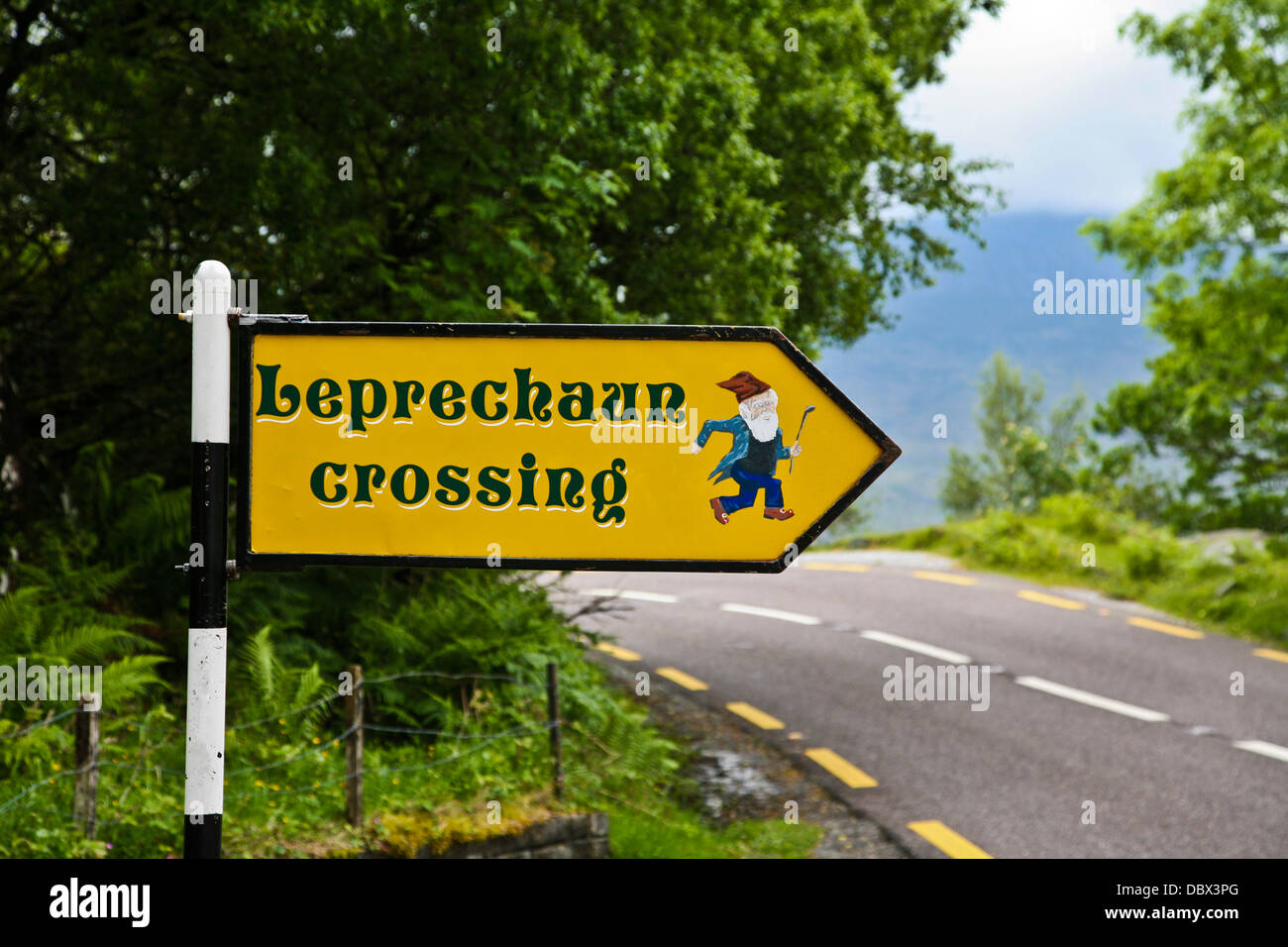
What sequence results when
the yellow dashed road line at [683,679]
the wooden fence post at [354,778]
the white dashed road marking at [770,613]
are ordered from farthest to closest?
1. the white dashed road marking at [770,613]
2. the yellow dashed road line at [683,679]
3. the wooden fence post at [354,778]

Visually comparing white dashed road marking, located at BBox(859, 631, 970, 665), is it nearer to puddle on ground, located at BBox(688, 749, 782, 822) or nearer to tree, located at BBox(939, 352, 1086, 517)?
puddle on ground, located at BBox(688, 749, 782, 822)

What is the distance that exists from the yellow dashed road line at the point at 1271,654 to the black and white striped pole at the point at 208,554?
13720 mm

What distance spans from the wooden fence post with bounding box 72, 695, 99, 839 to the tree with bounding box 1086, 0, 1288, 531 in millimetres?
15521

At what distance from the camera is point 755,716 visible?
10.5m

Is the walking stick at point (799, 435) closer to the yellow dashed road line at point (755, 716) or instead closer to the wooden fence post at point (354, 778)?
the wooden fence post at point (354, 778)

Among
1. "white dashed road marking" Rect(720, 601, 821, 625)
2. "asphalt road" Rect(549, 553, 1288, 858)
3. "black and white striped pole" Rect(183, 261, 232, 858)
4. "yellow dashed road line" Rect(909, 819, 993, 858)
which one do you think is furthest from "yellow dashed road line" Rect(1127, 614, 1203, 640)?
"black and white striped pole" Rect(183, 261, 232, 858)

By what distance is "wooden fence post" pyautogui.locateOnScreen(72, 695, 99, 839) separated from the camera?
16.4ft

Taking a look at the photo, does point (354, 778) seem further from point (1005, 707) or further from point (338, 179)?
point (1005, 707)

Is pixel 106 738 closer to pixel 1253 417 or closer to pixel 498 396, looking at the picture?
pixel 498 396

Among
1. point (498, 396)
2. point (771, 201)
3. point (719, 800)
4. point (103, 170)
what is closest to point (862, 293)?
point (771, 201)

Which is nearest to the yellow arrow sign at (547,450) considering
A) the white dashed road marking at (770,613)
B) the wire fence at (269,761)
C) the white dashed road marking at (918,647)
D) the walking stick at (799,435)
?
the walking stick at (799,435)

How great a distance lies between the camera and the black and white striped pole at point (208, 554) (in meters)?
1.79

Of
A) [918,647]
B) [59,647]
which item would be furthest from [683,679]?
[59,647]

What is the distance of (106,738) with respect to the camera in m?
6.32
